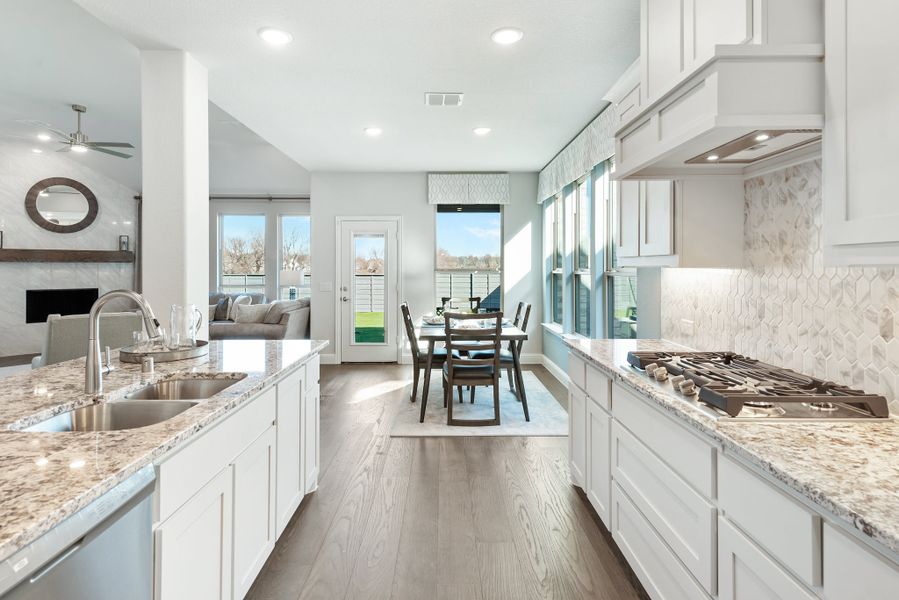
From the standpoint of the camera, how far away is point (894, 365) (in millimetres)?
1426

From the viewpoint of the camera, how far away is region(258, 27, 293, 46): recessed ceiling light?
2797 millimetres

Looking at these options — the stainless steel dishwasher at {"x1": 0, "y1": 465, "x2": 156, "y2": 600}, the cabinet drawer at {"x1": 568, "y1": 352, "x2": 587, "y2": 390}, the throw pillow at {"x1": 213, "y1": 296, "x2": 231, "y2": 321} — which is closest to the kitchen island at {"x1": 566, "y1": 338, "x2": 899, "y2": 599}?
the cabinet drawer at {"x1": 568, "y1": 352, "x2": 587, "y2": 390}

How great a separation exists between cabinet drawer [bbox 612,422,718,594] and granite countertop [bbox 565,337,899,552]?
23 cm

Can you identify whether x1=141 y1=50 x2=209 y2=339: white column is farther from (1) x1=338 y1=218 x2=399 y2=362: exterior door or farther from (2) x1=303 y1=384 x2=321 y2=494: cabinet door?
(1) x1=338 y1=218 x2=399 y2=362: exterior door

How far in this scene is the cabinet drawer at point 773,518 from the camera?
3.16 ft

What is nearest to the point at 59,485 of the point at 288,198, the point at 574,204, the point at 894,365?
the point at 894,365

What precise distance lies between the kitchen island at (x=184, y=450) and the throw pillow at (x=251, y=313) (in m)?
4.59

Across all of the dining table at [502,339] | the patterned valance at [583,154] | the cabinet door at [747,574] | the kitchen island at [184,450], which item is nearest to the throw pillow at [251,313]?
the dining table at [502,339]

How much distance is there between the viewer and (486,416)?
427 centimetres

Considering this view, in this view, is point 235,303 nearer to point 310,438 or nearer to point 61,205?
point 61,205

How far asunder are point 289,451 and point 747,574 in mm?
1830

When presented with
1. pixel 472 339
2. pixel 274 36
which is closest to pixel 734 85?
pixel 274 36

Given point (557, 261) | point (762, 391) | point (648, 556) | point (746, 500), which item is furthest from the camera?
point (557, 261)

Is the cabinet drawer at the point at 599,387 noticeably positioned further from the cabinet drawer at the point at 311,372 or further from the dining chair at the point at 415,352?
the dining chair at the point at 415,352
